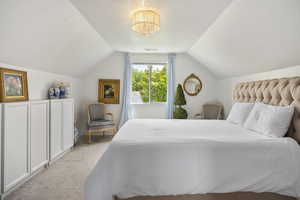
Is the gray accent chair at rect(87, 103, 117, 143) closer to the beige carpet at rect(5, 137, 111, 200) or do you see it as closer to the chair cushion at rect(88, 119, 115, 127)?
the chair cushion at rect(88, 119, 115, 127)

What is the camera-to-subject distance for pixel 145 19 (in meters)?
2.25

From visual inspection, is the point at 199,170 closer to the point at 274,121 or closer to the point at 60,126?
the point at 274,121

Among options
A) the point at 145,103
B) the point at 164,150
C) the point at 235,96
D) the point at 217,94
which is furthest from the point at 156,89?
the point at 164,150

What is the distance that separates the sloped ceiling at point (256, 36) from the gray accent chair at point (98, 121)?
10.1 feet

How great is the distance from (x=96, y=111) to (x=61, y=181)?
2.50 meters

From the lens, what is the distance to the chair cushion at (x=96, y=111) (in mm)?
4672

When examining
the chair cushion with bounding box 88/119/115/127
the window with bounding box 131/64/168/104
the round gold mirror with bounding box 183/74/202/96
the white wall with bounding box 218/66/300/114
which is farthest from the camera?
the window with bounding box 131/64/168/104

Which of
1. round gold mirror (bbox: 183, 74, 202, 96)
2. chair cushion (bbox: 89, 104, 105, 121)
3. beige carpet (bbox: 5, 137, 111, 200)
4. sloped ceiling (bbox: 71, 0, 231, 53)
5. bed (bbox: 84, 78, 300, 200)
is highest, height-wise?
sloped ceiling (bbox: 71, 0, 231, 53)

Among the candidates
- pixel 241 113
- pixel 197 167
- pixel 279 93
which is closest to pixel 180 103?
pixel 241 113

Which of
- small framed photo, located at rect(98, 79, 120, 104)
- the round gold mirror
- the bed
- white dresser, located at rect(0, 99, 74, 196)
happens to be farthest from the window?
the bed

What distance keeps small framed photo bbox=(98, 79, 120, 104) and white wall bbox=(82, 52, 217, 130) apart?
0.13 meters

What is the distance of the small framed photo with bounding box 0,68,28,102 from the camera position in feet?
6.70

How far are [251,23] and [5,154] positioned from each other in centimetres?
356

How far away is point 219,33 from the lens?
121 inches
